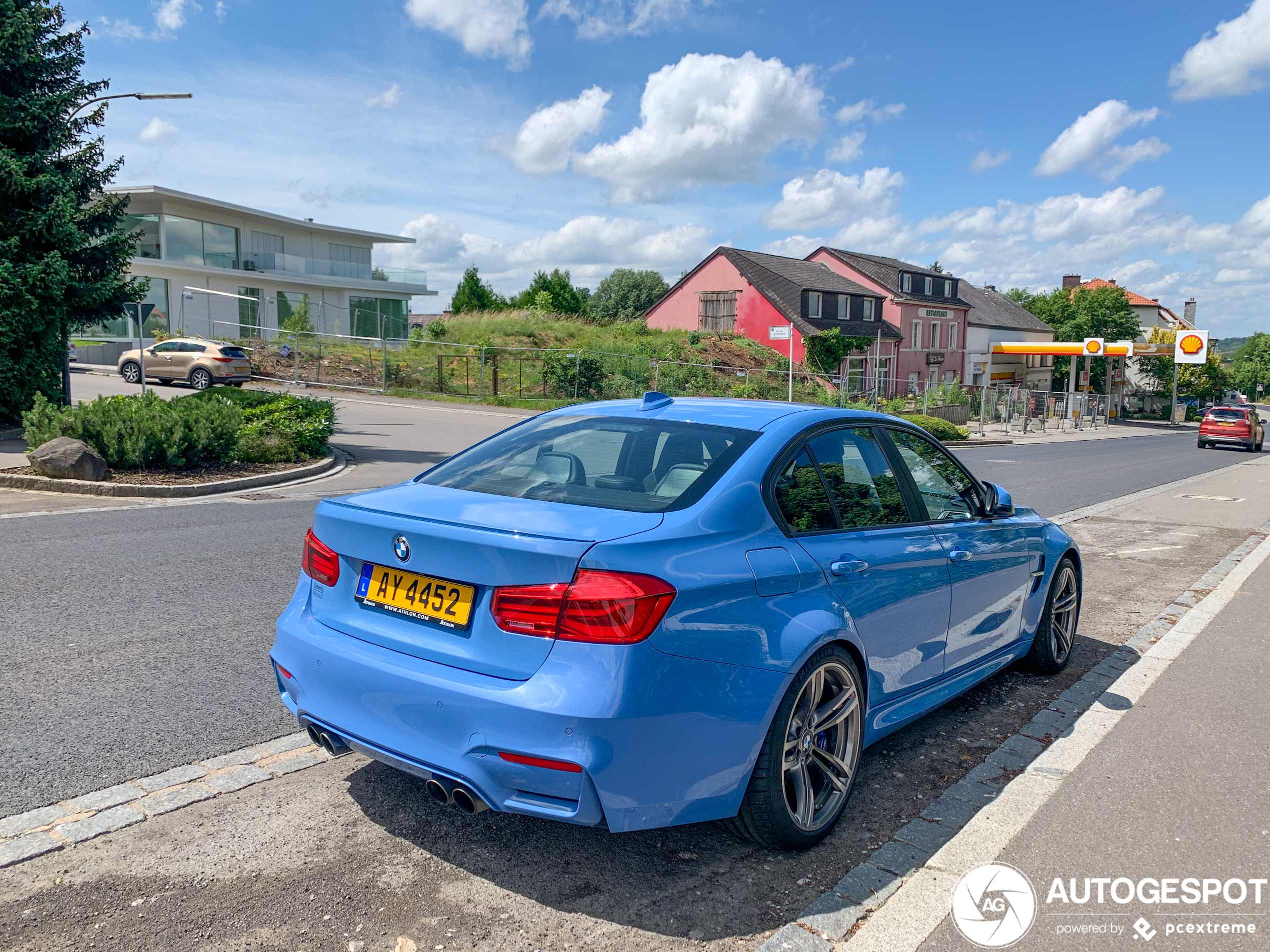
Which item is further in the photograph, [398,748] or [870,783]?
[870,783]

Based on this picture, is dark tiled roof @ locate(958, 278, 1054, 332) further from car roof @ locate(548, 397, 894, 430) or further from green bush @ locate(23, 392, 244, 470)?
car roof @ locate(548, 397, 894, 430)

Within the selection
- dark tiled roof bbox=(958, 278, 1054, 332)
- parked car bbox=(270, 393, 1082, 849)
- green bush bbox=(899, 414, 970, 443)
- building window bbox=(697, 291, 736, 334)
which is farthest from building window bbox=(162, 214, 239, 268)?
dark tiled roof bbox=(958, 278, 1054, 332)

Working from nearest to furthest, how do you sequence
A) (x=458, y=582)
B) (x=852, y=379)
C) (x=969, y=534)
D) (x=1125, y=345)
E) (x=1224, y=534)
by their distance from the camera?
(x=458, y=582) → (x=969, y=534) → (x=1224, y=534) → (x=852, y=379) → (x=1125, y=345)

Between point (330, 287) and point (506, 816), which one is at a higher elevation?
point (330, 287)

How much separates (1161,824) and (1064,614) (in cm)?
220

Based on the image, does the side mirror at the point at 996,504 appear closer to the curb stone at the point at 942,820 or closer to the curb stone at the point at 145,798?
the curb stone at the point at 942,820

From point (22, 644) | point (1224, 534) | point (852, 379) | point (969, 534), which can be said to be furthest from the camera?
point (852, 379)

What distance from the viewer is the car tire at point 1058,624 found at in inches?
216

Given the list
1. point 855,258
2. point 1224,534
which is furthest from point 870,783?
point 855,258

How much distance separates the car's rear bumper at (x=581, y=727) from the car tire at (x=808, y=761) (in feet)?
0.35

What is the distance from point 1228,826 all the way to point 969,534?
5.03 ft

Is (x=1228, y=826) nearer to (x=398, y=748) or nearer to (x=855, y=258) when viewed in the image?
→ (x=398, y=748)

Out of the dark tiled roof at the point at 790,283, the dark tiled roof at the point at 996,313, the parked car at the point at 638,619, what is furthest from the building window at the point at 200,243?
the dark tiled roof at the point at 996,313

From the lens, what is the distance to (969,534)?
447 cm
